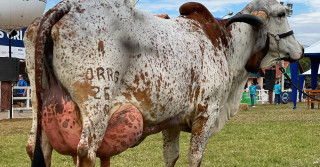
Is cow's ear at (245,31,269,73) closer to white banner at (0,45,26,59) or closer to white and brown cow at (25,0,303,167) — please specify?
white and brown cow at (25,0,303,167)

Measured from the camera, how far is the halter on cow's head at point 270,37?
5.05m

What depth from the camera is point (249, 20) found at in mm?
4766

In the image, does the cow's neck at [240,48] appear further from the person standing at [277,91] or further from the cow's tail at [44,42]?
the person standing at [277,91]

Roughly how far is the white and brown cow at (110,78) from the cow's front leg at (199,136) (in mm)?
11

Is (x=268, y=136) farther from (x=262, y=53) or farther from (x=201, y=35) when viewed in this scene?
(x=201, y=35)

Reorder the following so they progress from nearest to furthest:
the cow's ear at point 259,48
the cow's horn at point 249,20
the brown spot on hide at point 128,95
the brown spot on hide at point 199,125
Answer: the brown spot on hide at point 128,95
the brown spot on hide at point 199,125
the cow's horn at point 249,20
the cow's ear at point 259,48

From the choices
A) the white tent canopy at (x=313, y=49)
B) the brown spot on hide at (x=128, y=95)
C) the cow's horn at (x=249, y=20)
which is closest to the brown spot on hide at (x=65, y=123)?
the brown spot on hide at (x=128, y=95)

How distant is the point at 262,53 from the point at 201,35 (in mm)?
1151

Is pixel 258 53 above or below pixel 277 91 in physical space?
above

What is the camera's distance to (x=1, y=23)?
15812 mm

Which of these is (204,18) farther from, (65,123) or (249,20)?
(65,123)

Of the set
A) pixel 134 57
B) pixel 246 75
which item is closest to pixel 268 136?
pixel 246 75

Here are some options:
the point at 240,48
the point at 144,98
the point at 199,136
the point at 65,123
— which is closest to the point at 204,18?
the point at 240,48

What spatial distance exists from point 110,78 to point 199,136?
5.03ft
